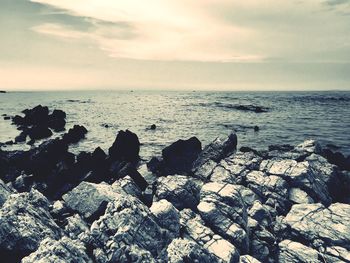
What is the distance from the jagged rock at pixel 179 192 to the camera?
13.0 metres

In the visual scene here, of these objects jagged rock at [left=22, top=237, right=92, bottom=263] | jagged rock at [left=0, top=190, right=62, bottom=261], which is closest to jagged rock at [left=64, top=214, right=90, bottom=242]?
jagged rock at [left=0, top=190, right=62, bottom=261]

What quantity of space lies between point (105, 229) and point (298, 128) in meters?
41.2

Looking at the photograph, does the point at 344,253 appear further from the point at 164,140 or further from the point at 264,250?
the point at 164,140

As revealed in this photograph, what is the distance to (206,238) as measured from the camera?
10.2 meters

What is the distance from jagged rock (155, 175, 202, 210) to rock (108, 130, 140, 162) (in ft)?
34.8

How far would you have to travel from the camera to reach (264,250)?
10633 millimetres

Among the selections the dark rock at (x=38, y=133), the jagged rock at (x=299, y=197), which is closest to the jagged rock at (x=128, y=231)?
the jagged rock at (x=299, y=197)

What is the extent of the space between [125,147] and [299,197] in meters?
14.4

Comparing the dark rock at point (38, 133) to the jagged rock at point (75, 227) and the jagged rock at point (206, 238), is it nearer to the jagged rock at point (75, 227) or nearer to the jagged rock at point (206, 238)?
the jagged rock at point (75, 227)

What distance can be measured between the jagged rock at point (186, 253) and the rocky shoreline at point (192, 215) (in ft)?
0.08

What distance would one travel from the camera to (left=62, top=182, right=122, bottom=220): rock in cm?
1172

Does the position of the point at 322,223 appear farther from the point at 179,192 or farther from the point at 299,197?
the point at 179,192

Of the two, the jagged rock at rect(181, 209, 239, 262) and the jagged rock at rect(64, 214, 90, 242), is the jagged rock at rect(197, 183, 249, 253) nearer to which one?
the jagged rock at rect(181, 209, 239, 262)

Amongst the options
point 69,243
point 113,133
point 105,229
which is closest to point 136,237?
point 105,229
